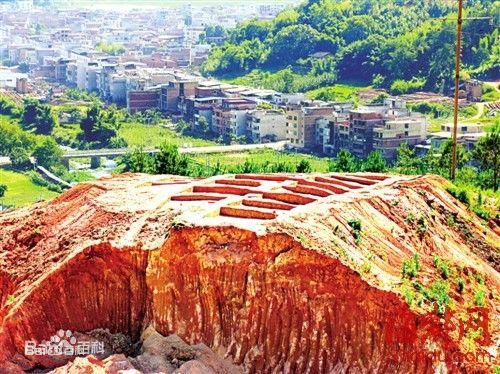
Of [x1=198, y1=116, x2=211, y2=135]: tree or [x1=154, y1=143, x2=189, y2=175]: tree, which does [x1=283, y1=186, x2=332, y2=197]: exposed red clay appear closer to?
[x1=154, y1=143, x2=189, y2=175]: tree

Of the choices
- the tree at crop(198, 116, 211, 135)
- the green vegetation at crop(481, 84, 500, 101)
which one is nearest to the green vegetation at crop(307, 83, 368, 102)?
the tree at crop(198, 116, 211, 135)

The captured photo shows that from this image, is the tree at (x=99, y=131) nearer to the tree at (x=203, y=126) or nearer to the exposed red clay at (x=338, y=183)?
the tree at (x=203, y=126)

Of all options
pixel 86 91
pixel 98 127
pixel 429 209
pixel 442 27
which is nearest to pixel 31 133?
pixel 98 127

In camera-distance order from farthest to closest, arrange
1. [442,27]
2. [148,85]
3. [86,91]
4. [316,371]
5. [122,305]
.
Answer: [86,91] < [148,85] < [442,27] < [122,305] < [316,371]

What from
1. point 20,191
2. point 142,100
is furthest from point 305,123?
point 142,100

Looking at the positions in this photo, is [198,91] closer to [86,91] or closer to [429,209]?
[86,91]

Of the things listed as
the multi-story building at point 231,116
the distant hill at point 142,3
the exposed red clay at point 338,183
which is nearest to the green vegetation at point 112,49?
the multi-story building at point 231,116
